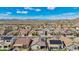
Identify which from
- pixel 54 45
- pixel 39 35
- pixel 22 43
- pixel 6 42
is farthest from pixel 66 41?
pixel 6 42

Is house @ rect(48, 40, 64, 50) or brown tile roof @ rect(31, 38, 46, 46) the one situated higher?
brown tile roof @ rect(31, 38, 46, 46)

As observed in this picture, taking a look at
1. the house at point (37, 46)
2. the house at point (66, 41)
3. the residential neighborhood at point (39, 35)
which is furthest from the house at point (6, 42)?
the house at point (66, 41)

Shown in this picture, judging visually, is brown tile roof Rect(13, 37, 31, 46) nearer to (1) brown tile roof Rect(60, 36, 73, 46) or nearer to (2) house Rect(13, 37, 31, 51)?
(2) house Rect(13, 37, 31, 51)

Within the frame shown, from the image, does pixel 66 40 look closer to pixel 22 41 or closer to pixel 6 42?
pixel 22 41

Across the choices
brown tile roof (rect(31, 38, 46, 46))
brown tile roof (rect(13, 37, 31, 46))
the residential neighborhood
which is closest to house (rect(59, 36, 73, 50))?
the residential neighborhood
